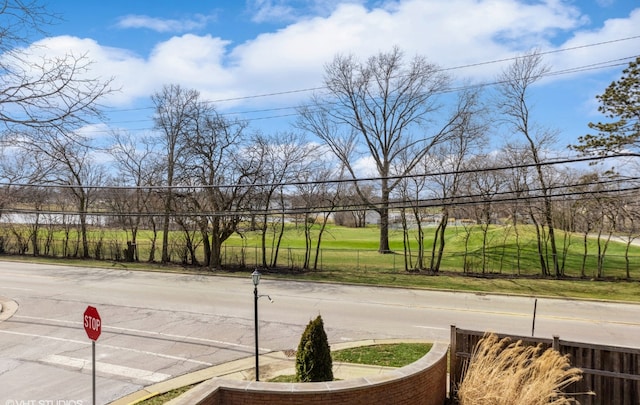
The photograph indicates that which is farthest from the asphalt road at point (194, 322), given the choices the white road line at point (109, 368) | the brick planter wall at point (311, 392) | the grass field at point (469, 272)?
the brick planter wall at point (311, 392)

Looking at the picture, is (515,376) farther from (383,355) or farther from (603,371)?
(383,355)

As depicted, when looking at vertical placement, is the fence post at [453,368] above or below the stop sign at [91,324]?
below

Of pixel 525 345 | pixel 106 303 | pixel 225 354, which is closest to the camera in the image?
pixel 525 345

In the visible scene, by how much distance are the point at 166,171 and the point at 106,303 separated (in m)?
17.3

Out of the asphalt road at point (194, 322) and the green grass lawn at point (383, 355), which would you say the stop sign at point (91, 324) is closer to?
the asphalt road at point (194, 322)

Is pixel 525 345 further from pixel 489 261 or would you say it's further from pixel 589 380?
pixel 489 261

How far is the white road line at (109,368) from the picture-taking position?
9.69 meters

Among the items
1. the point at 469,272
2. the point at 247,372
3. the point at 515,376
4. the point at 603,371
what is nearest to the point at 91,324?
the point at 247,372

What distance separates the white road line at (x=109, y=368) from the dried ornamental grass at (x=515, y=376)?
669 cm

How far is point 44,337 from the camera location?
1288cm

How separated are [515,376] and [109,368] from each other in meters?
9.01

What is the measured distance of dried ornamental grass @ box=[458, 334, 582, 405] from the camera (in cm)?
716

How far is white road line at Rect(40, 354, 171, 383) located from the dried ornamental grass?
6688mm

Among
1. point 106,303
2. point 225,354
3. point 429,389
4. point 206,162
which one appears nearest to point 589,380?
point 429,389
